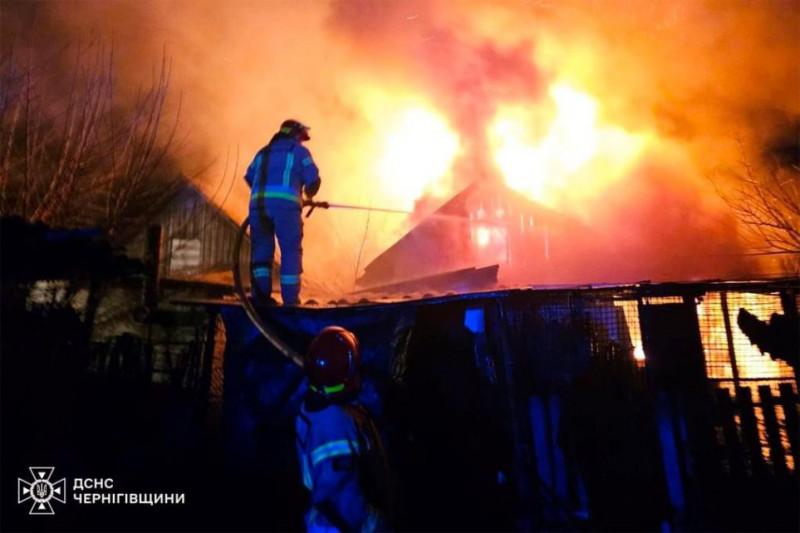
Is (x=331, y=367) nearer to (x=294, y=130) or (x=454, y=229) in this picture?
(x=294, y=130)

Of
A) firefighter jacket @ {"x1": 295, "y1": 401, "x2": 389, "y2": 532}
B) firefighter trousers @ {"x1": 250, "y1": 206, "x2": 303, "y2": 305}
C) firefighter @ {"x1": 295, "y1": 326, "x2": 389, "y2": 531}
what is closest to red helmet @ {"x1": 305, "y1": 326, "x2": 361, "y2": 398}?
firefighter @ {"x1": 295, "y1": 326, "x2": 389, "y2": 531}

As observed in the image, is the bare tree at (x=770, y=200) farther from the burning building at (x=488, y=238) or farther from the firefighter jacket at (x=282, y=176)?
the firefighter jacket at (x=282, y=176)

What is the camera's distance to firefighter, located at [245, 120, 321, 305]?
16.2 feet

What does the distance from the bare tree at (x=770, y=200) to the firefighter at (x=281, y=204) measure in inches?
376

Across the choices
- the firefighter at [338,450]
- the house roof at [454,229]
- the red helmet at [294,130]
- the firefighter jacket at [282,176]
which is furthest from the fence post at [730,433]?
the house roof at [454,229]

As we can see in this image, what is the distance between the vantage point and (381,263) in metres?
18.3

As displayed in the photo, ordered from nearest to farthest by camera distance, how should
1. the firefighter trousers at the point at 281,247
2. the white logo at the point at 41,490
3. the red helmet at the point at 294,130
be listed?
the white logo at the point at 41,490 → the firefighter trousers at the point at 281,247 → the red helmet at the point at 294,130

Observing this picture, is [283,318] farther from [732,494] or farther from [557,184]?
[557,184]

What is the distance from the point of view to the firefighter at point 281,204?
16.2ft

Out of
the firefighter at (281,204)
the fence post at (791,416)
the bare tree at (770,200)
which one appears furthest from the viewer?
the bare tree at (770,200)

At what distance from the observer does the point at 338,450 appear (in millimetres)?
2236

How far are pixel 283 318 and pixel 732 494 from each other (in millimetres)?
4589

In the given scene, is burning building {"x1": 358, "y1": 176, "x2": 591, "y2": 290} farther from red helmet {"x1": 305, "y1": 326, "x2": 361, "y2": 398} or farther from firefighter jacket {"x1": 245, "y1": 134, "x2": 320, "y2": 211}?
red helmet {"x1": 305, "y1": 326, "x2": 361, "y2": 398}

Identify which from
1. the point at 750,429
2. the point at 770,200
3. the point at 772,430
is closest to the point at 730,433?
the point at 750,429
